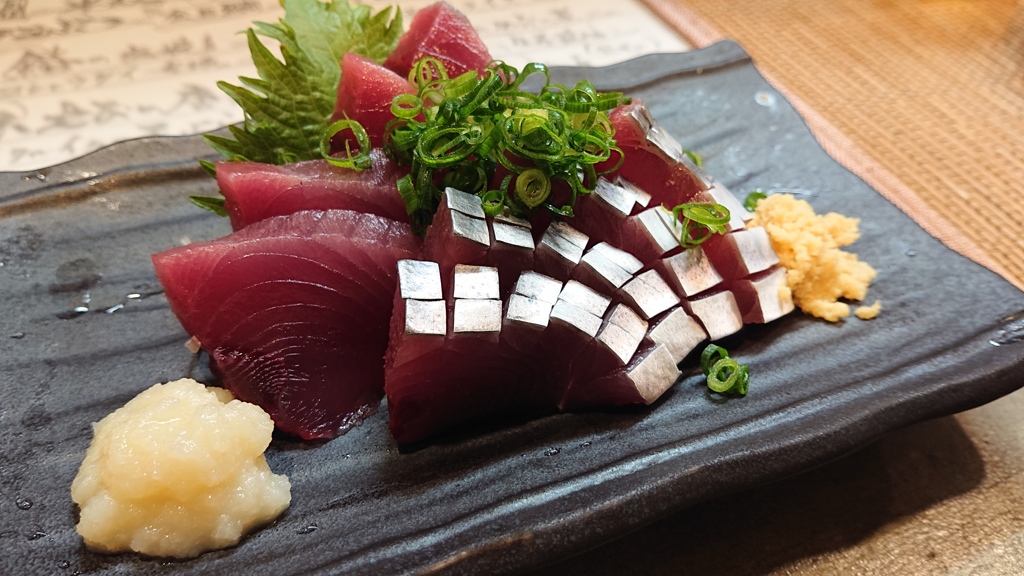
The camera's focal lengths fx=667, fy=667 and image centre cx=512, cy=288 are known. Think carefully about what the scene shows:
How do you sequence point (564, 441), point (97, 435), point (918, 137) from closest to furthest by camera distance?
point (97, 435)
point (564, 441)
point (918, 137)

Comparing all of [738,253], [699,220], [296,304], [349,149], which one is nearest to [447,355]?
[296,304]

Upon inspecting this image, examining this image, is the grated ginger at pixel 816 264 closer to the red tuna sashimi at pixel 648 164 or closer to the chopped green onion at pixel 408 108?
the red tuna sashimi at pixel 648 164

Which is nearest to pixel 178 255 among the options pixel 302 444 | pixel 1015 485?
pixel 302 444

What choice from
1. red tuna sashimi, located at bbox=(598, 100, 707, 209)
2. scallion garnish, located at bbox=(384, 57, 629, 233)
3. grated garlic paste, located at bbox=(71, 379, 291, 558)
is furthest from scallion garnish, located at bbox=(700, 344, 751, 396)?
grated garlic paste, located at bbox=(71, 379, 291, 558)

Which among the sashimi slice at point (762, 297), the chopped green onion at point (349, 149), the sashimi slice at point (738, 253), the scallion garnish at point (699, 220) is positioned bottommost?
the sashimi slice at point (762, 297)

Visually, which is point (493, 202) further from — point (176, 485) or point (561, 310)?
point (176, 485)

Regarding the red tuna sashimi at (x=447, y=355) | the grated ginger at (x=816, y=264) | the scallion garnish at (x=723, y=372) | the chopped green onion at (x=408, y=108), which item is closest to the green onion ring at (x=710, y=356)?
the scallion garnish at (x=723, y=372)

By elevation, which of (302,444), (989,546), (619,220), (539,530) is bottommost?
(989,546)

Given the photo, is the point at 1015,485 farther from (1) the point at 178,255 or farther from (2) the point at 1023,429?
(1) the point at 178,255
